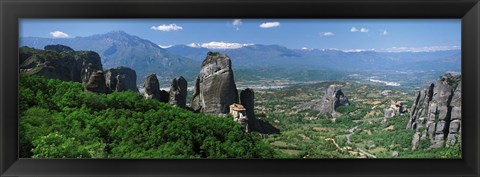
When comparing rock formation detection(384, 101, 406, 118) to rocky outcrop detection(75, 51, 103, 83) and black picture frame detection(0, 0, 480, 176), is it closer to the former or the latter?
black picture frame detection(0, 0, 480, 176)

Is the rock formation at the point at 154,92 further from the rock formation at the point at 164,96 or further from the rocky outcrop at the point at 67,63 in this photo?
the rocky outcrop at the point at 67,63

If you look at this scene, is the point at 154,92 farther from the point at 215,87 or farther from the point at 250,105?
the point at 250,105

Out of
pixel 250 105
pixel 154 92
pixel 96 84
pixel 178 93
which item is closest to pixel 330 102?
pixel 250 105

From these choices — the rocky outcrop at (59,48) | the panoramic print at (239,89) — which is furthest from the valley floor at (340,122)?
the rocky outcrop at (59,48)

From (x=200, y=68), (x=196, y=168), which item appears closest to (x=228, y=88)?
(x=200, y=68)
